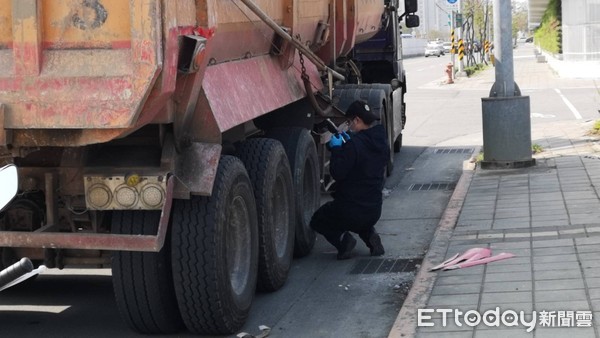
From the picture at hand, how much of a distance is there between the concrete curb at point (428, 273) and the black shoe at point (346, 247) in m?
0.72

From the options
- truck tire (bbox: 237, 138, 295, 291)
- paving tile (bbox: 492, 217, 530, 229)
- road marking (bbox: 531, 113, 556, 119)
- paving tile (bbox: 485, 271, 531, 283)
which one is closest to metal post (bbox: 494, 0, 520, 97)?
paving tile (bbox: 492, 217, 530, 229)

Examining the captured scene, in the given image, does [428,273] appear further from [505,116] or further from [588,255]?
[505,116]

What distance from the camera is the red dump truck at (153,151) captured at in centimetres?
552

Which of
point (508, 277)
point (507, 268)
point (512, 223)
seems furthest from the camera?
point (512, 223)

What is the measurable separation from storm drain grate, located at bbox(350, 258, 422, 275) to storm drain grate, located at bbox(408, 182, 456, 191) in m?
3.97

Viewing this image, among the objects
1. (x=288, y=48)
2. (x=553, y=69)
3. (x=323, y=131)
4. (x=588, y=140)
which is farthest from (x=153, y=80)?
(x=553, y=69)

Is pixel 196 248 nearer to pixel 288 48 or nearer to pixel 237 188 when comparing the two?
pixel 237 188

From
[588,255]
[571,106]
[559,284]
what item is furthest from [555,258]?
[571,106]

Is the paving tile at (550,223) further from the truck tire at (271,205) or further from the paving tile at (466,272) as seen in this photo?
the truck tire at (271,205)

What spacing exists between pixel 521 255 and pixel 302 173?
2.08m

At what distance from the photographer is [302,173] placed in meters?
8.91

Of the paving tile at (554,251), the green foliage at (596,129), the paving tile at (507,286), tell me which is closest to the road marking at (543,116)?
the green foliage at (596,129)

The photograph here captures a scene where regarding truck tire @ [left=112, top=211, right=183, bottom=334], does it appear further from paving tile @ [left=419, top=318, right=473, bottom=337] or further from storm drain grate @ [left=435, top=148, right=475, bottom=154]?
storm drain grate @ [left=435, top=148, right=475, bottom=154]

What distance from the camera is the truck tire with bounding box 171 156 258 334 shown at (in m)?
6.27
